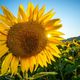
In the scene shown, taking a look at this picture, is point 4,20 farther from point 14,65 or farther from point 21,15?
point 14,65

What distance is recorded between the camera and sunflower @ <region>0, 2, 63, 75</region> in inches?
120

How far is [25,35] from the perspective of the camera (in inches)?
124

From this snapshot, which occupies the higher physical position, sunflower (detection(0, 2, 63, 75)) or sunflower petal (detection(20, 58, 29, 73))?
sunflower (detection(0, 2, 63, 75))

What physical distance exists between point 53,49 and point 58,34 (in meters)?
0.24

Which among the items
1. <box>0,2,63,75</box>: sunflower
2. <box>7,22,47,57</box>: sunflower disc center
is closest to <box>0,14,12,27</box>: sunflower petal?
<box>0,2,63,75</box>: sunflower

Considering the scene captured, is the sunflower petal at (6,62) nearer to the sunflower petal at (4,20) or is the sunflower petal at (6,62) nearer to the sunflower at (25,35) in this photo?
the sunflower at (25,35)

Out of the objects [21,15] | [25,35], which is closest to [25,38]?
[25,35]

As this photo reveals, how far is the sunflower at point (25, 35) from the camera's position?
3057 millimetres

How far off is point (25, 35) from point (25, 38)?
36 millimetres

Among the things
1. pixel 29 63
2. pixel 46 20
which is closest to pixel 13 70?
pixel 29 63

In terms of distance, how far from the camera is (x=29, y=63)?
342cm

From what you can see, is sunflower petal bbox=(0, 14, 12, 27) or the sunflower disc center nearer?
sunflower petal bbox=(0, 14, 12, 27)

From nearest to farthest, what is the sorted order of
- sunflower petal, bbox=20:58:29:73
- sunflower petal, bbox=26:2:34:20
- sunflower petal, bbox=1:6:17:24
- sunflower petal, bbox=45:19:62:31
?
sunflower petal, bbox=1:6:17:24, sunflower petal, bbox=26:2:34:20, sunflower petal, bbox=45:19:62:31, sunflower petal, bbox=20:58:29:73

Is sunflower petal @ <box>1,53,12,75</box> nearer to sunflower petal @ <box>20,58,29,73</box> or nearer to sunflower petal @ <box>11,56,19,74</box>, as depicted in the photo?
sunflower petal @ <box>11,56,19,74</box>
